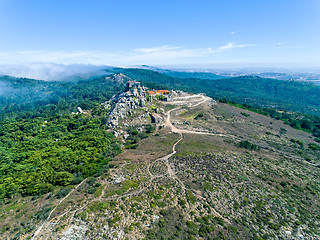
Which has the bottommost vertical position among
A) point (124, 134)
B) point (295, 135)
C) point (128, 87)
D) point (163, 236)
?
point (295, 135)

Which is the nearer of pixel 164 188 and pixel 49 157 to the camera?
pixel 164 188

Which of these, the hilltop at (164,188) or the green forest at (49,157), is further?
the green forest at (49,157)

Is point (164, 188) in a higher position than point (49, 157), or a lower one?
higher

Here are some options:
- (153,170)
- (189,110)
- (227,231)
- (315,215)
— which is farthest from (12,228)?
(189,110)

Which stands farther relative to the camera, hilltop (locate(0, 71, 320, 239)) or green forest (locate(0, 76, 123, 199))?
green forest (locate(0, 76, 123, 199))

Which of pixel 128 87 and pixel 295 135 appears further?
pixel 128 87

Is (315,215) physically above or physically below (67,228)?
below

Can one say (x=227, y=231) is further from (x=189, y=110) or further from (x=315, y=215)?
(x=189, y=110)

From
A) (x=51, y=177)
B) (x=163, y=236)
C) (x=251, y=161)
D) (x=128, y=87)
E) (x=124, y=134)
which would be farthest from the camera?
(x=128, y=87)

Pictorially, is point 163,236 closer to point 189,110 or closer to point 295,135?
point 189,110

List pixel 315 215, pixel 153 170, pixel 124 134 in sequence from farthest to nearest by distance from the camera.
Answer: pixel 124 134 → pixel 153 170 → pixel 315 215
